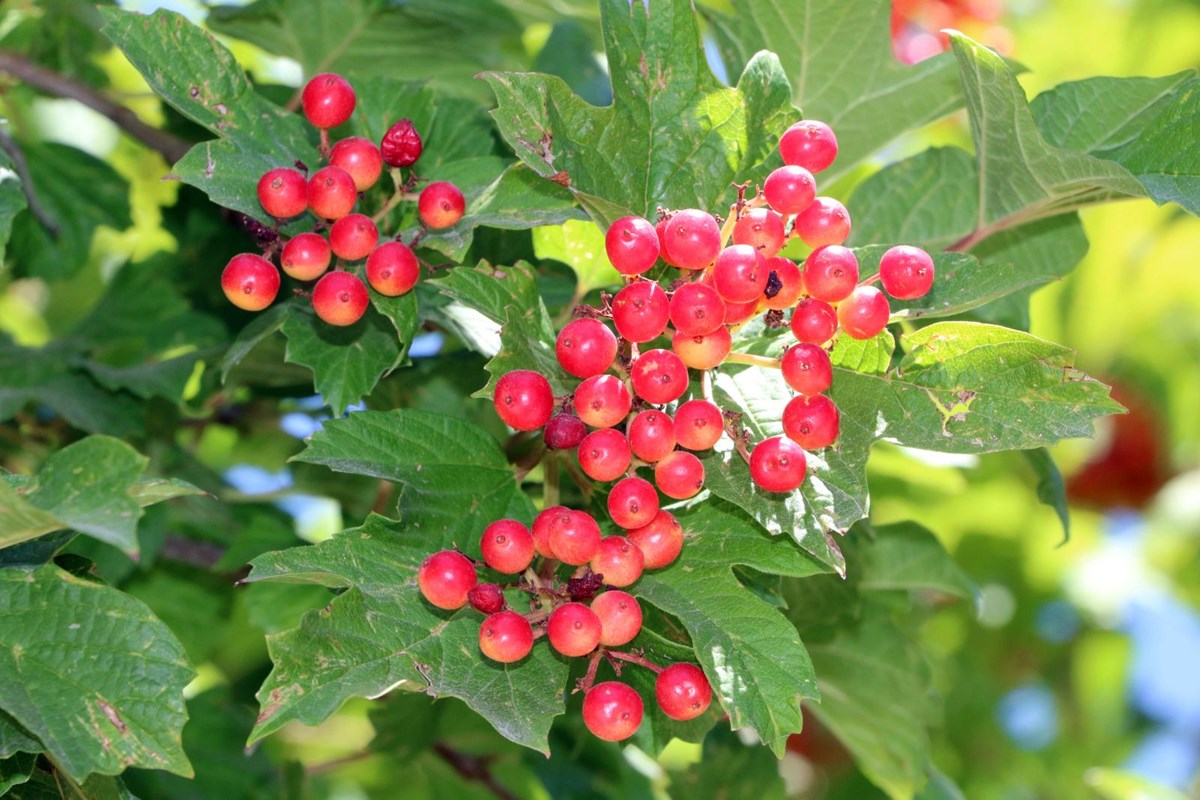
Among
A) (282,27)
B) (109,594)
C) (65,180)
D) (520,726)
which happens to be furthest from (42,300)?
(520,726)

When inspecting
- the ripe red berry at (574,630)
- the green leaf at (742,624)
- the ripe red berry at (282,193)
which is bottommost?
the green leaf at (742,624)

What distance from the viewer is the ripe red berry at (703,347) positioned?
1.49 m

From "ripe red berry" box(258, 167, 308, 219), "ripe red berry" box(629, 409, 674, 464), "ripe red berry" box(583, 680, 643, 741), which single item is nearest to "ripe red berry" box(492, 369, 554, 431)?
"ripe red berry" box(629, 409, 674, 464)

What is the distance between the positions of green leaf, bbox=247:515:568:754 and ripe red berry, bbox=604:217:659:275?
0.43m

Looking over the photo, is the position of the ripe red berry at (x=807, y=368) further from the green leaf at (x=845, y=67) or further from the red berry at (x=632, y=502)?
the green leaf at (x=845, y=67)

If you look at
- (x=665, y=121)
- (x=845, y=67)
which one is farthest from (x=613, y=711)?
(x=845, y=67)

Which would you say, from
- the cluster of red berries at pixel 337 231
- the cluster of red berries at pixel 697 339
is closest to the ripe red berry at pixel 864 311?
the cluster of red berries at pixel 697 339

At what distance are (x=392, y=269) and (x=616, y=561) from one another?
0.49 m

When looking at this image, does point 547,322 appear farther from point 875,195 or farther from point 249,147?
point 875,195

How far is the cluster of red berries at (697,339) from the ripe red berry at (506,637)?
0.17 m

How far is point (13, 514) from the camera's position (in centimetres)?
135

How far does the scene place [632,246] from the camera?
58.7 inches

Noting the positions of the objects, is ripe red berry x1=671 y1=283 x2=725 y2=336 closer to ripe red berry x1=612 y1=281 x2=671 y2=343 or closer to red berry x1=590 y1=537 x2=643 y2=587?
ripe red berry x1=612 y1=281 x2=671 y2=343

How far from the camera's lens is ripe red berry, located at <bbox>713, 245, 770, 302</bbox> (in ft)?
4.76
